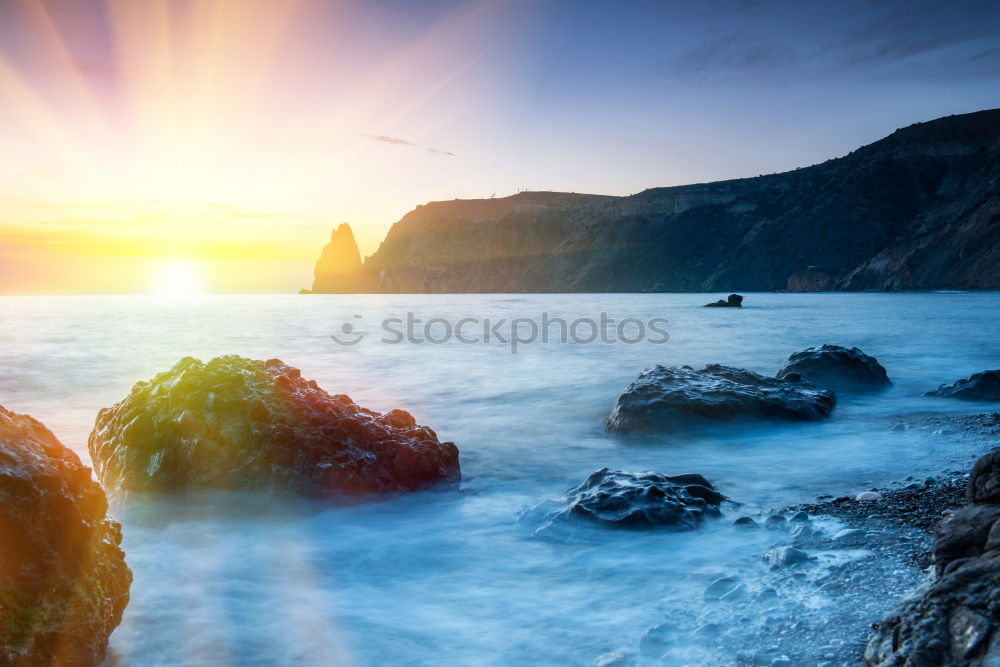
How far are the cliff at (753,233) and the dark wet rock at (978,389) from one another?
67676 mm

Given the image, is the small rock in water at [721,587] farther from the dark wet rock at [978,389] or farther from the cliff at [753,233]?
the cliff at [753,233]

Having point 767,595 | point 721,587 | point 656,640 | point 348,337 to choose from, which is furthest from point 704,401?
point 348,337

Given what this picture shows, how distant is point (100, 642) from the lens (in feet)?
10.3

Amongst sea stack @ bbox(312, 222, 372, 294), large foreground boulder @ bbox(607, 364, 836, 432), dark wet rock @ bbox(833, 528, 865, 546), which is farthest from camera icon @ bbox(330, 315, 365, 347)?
sea stack @ bbox(312, 222, 372, 294)

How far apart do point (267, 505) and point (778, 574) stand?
4014 millimetres

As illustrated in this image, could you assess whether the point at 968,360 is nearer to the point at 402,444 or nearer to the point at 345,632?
the point at 402,444

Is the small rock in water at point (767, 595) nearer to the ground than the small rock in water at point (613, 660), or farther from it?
farther from it

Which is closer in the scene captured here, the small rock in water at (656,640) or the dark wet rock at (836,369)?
the small rock in water at (656,640)

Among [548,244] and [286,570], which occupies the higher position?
[548,244]

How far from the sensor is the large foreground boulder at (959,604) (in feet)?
7.17

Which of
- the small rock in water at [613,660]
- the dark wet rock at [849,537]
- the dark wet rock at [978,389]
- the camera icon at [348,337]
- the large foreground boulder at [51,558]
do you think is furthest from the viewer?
the camera icon at [348,337]

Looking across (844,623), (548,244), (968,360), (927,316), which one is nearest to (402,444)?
(844,623)

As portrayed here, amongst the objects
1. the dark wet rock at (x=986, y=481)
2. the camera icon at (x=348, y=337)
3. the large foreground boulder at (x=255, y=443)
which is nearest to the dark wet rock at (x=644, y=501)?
the large foreground boulder at (x=255, y=443)

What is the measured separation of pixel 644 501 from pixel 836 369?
289 inches
